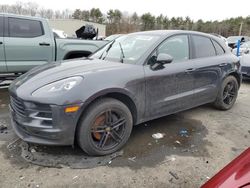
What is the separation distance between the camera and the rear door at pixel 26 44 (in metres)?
5.27

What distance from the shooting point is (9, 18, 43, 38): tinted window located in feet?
17.5

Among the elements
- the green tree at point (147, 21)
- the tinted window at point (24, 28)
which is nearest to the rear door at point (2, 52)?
the tinted window at point (24, 28)

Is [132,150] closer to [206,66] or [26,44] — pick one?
[206,66]

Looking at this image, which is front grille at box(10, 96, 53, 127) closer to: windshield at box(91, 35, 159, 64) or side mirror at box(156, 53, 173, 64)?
windshield at box(91, 35, 159, 64)

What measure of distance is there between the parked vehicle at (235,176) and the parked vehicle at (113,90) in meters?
1.68

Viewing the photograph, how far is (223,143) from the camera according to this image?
3465mm

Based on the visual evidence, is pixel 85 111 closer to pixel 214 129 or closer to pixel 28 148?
pixel 28 148

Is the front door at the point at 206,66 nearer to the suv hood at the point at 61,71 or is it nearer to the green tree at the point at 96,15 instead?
the suv hood at the point at 61,71

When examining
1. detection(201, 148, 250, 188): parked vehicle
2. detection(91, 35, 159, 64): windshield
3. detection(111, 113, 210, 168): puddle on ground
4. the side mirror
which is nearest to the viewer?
detection(201, 148, 250, 188): parked vehicle

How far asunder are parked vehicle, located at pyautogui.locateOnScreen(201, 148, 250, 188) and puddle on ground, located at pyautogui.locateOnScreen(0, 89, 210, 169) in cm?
148

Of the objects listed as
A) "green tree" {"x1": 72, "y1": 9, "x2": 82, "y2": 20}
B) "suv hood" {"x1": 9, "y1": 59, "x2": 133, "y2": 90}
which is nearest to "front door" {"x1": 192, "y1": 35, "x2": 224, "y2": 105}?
"suv hood" {"x1": 9, "y1": 59, "x2": 133, "y2": 90}

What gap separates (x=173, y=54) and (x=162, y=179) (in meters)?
2.01

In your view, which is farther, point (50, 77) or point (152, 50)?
point (152, 50)

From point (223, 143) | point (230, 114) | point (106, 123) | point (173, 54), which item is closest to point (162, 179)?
point (106, 123)
